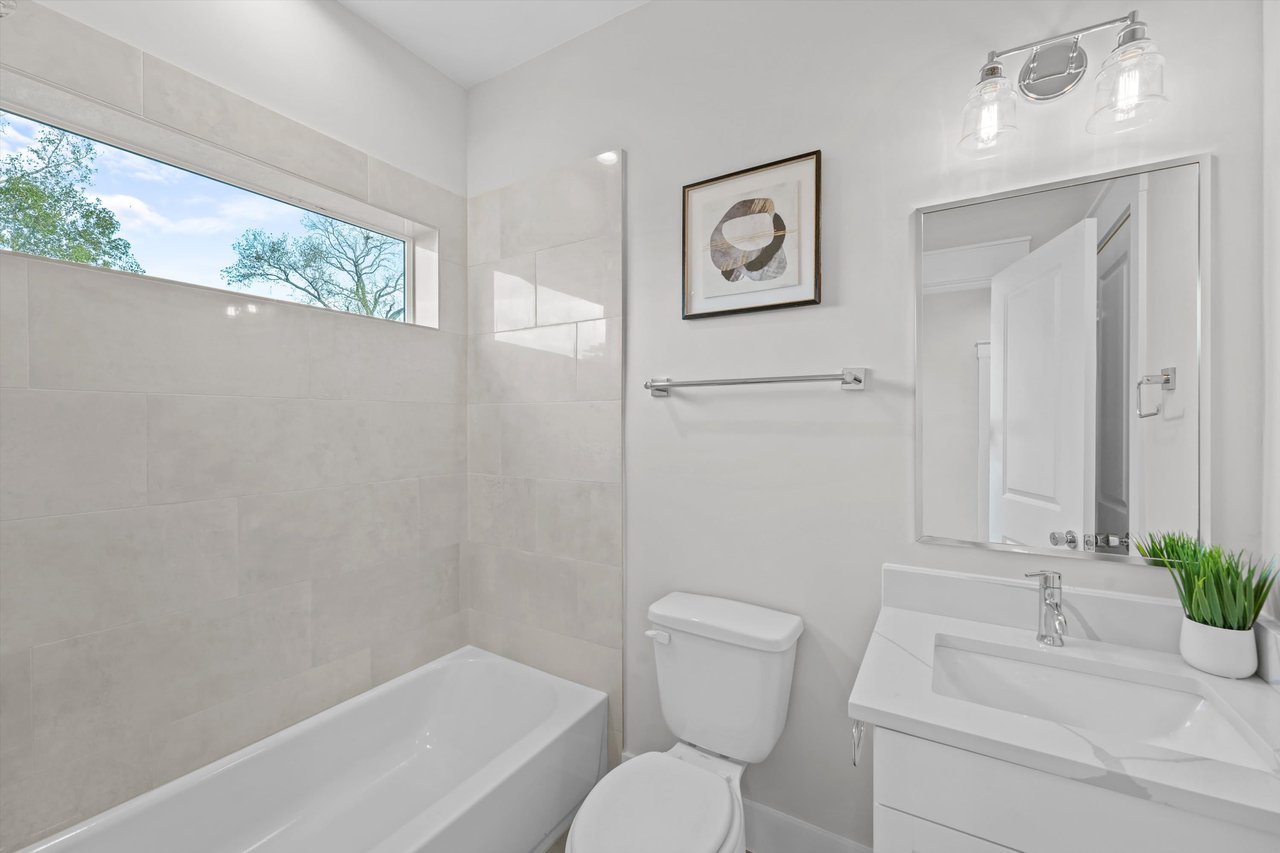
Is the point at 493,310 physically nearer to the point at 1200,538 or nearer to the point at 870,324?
the point at 870,324

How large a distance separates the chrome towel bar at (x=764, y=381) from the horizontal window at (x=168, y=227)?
1.08m

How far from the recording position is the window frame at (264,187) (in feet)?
4.37

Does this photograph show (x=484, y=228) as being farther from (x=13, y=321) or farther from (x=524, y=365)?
(x=13, y=321)

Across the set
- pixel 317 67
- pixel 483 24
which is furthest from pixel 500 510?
pixel 483 24

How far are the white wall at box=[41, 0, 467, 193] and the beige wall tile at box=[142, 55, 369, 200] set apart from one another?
3 cm

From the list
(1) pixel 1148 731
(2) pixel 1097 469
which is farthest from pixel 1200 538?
(1) pixel 1148 731

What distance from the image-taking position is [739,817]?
4.29ft

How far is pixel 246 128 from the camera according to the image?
5.33 feet

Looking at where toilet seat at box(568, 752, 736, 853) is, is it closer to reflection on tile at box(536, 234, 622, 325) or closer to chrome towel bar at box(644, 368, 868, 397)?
chrome towel bar at box(644, 368, 868, 397)

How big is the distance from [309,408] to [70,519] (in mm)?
606

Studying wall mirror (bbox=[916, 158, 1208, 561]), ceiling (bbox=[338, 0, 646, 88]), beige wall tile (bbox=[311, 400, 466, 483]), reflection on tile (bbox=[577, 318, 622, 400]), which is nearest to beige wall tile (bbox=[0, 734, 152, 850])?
beige wall tile (bbox=[311, 400, 466, 483])

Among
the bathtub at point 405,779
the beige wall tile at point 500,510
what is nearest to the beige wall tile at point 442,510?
the beige wall tile at point 500,510

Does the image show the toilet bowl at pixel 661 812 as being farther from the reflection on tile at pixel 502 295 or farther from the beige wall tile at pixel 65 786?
the reflection on tile at pixel 502 295

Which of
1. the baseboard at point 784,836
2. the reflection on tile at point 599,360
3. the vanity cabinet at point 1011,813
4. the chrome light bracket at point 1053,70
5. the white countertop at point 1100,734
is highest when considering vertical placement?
the chrome light bracket at point 1053,70
